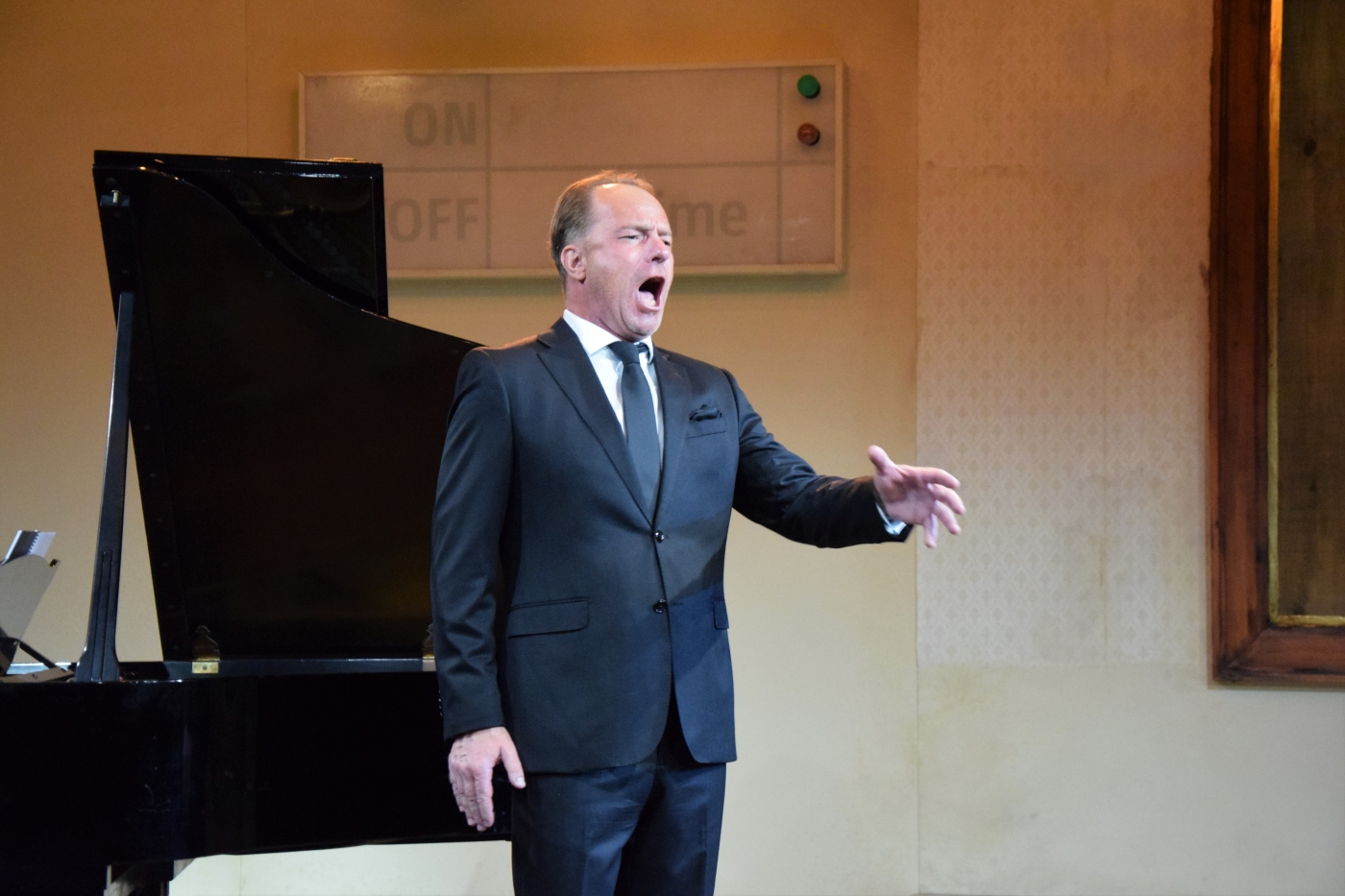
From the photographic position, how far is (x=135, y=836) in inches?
73.6

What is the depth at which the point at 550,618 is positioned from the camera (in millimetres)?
1564

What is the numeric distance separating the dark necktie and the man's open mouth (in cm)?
7

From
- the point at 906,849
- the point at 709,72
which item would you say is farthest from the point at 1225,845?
the point at 709,72

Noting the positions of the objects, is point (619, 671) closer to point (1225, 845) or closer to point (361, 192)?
point (361, 192)

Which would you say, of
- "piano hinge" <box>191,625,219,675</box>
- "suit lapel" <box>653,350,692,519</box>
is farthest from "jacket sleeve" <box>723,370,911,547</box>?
"piano hinge" <box>191,625,219,675</box>

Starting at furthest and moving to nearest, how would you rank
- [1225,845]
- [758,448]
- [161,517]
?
[1225,845] < [161,517] < [758,448]

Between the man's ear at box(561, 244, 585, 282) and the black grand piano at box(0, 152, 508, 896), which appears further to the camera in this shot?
the black grand piano at box(0, 152, 508, 896)

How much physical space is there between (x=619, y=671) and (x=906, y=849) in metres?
2.06

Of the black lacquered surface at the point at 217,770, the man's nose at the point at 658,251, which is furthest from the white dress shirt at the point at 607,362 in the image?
the black lacquered surface at the point at 217,770

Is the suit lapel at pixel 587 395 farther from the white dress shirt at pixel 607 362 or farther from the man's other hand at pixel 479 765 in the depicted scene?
the man's other hand at pixel 479 765

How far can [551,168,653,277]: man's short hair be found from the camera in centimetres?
172

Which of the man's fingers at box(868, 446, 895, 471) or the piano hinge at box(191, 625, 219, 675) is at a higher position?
the man's fingers at box(868, 446, 895, 471)

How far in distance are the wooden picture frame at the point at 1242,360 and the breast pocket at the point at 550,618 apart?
2351 millimetres

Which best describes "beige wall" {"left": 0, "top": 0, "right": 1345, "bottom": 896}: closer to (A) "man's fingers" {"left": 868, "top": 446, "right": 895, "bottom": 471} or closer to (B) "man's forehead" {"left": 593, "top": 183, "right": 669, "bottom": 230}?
(B) "man's forehead" {"left": 593, "top": 183, "right": 669, "bottom": 230}
